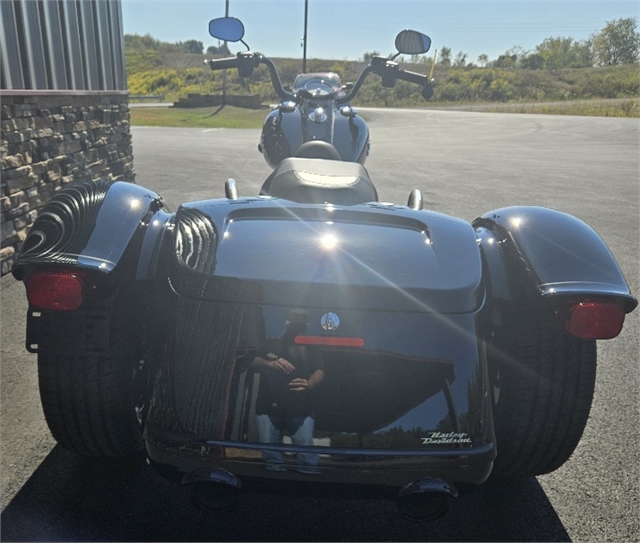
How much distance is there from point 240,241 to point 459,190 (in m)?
8.34

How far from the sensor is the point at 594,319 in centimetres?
182

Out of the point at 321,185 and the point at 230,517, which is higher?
the point at 321,185

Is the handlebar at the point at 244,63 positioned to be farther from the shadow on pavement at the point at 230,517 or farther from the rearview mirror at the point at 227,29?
the shadow on pavement at the point at 230,517

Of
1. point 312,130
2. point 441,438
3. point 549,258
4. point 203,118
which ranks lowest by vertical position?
point 203,118

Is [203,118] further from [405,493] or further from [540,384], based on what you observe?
[405,493]

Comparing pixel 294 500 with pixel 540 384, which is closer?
pixel 540 384

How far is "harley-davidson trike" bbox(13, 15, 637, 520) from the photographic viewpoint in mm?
1649

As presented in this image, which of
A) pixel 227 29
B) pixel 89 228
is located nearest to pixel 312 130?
pixel 227 29

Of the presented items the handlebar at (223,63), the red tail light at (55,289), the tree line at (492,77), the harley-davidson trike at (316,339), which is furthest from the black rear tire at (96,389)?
the tree line at (492,77)

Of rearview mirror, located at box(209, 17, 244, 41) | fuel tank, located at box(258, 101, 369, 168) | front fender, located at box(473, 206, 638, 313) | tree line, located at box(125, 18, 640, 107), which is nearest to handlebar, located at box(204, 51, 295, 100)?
rearview mirror, located at box(209, 17, 244, 41)

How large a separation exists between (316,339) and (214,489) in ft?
1.81

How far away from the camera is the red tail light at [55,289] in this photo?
184cm

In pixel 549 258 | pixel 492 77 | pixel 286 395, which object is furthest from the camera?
pixel 492 77

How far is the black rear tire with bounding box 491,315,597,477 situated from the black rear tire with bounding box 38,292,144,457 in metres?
1.29
